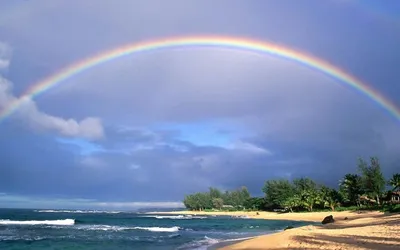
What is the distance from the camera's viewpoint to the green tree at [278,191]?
471ft

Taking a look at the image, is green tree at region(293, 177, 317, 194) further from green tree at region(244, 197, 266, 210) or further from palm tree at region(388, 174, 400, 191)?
palm tree at region(388, 174, 400, 191)

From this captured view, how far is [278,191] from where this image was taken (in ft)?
475

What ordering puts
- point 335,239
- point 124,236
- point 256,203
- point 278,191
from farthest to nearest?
point 256,203 → point 278,191 → point 124,236 → point 335,239

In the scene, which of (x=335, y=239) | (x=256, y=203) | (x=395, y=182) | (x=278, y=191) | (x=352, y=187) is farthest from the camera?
(x=256, y=203)

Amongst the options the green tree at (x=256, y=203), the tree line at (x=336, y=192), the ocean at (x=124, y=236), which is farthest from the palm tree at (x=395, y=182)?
the green tree at (x=256, y=203)

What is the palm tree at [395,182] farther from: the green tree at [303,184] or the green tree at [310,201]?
the green tree at [303,184]

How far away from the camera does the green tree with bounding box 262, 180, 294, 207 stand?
471ft

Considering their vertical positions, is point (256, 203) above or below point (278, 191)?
below

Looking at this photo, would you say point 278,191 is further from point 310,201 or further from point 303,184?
point 310,201

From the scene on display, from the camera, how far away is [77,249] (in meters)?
32.3

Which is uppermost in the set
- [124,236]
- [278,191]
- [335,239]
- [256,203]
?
[278,191]

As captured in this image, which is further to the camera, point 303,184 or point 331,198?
point 303,184

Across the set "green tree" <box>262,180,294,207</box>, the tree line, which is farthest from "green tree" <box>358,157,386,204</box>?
"green tree" <box>262,180,294,207</box>

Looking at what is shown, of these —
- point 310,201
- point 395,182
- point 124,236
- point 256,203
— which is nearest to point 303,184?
point 256,203
